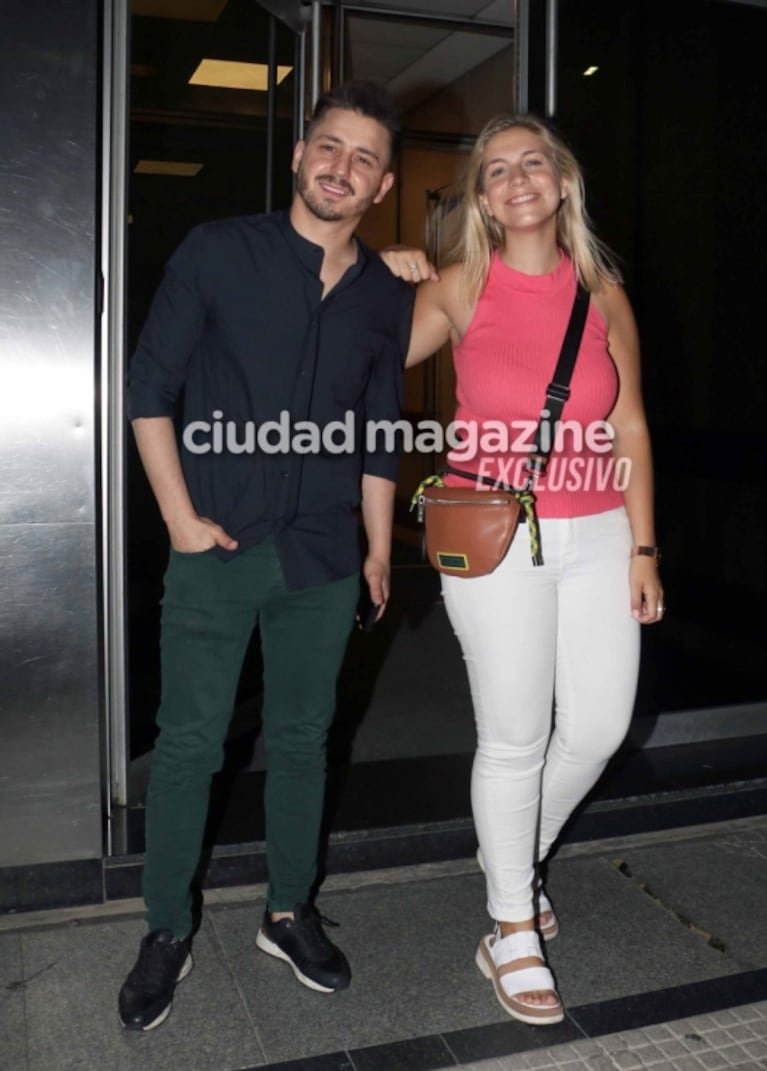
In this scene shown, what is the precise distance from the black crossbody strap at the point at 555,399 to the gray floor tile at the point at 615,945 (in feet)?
3.53

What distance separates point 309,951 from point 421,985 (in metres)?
0.24

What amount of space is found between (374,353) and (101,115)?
39.0 inches

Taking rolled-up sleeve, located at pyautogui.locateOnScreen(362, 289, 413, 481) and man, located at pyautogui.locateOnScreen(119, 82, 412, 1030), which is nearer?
man, located at pyautogui.locateOnScreen(119, 82, 412, 1030)

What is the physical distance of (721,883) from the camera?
9.43ft

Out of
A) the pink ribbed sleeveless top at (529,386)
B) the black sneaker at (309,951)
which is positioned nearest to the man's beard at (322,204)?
the pink ribbed sleeveless top at (529,386)

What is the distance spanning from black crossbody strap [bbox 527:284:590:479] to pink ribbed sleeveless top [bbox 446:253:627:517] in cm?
1

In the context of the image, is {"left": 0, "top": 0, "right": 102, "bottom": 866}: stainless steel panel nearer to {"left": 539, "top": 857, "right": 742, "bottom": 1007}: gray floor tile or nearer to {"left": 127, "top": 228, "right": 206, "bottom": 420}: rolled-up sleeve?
{"left": 127, "top": 228, "right": 206, "bottom": 420}: rolled-up sleeve

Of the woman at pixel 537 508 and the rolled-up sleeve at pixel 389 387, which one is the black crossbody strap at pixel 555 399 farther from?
the rolled-up sleeve at pixel 389 387

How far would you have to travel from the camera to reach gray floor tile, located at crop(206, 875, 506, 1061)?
7.17 feet

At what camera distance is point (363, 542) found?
302 inches

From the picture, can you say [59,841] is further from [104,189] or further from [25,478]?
[104,189]

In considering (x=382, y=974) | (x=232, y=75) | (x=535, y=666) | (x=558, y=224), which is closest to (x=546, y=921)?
(x=382, y=974)

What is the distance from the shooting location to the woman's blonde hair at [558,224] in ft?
7.34

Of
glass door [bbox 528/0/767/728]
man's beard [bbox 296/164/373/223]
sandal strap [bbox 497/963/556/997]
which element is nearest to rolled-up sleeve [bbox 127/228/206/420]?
man's beard [bbox 296/164/373/223]
